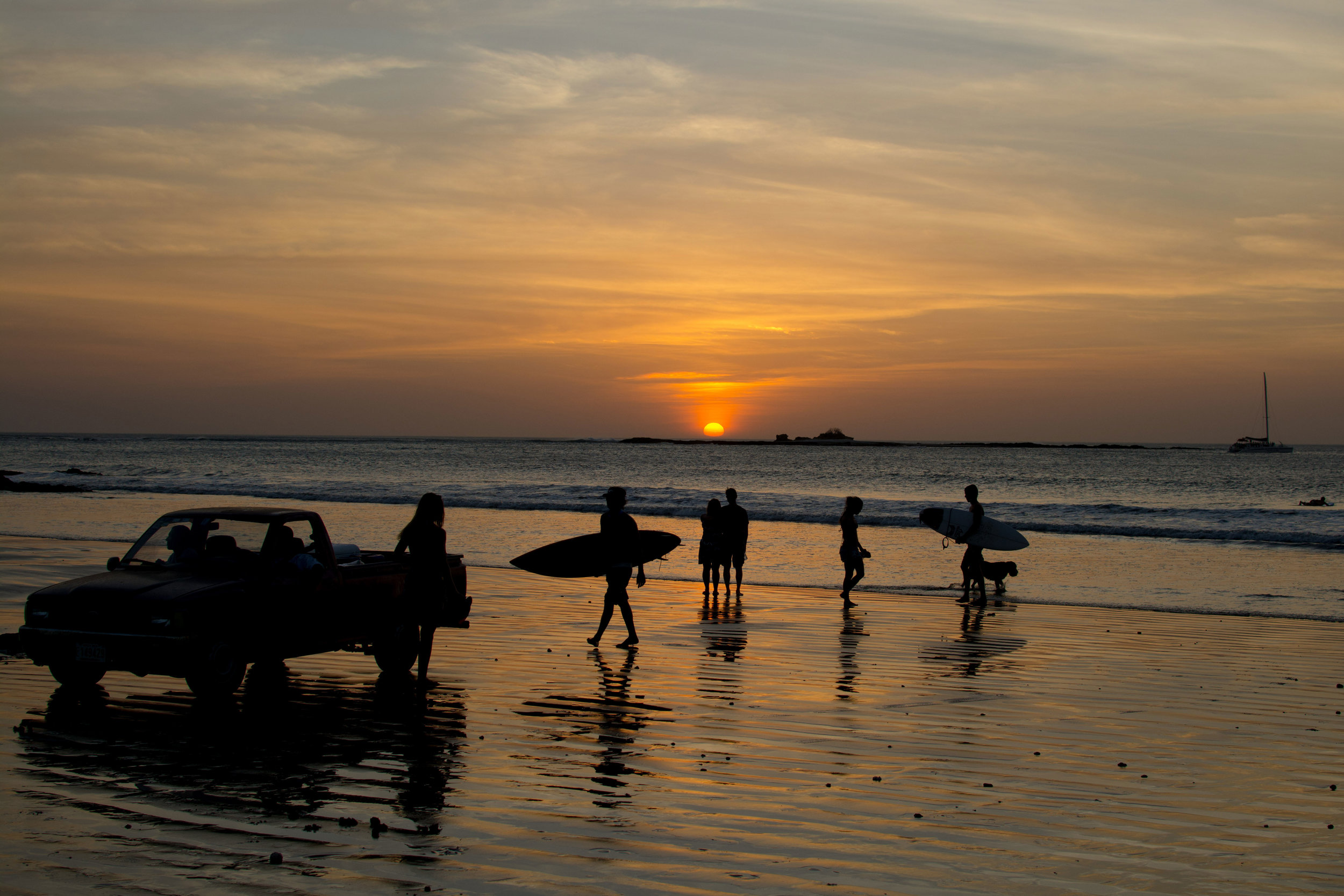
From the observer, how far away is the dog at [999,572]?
727 inches

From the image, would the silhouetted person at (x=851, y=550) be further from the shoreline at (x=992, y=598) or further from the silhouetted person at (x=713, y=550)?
the silhouetted person at (x=713, y=550)

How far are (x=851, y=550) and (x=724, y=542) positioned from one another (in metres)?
2.17

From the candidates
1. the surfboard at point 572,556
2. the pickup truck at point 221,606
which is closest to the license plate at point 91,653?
the pickup truck at point 221,606

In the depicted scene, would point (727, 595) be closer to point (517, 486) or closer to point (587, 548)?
point (587, 548)

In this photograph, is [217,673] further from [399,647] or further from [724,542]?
[724,542]

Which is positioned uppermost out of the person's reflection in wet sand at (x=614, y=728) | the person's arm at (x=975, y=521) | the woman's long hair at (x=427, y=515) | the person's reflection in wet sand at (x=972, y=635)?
the woman's long hair at (x=427, y=515)

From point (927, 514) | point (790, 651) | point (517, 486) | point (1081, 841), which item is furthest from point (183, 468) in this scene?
point (1081, 841)

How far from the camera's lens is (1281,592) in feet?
65.6

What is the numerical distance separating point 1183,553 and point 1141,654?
702 inches

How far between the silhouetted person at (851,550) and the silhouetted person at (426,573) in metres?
8.56

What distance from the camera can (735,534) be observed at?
726 inches

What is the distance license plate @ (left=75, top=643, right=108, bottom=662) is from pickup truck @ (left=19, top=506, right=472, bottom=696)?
1 cm

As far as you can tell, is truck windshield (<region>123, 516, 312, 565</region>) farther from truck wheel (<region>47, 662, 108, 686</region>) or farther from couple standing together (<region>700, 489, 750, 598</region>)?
couple standing together (<region>700, 489, 750, 598</region>)

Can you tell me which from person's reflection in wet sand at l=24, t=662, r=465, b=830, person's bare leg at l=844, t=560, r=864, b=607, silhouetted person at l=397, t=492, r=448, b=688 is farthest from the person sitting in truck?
person's bare leg at l=844, t=560, r=864, b=607
